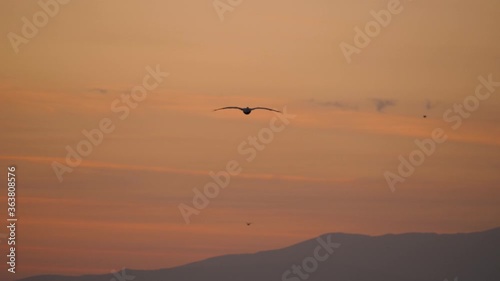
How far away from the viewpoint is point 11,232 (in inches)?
6722

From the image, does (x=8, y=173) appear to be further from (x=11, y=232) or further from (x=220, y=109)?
(x=220, y=109)

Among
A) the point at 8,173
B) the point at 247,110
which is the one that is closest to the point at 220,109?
the point at 247,110

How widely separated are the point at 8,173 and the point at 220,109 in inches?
1061

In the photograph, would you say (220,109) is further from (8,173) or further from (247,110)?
(8,173)

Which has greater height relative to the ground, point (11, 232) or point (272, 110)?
point (272, 110)

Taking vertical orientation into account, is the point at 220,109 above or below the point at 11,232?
above

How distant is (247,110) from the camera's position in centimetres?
17788

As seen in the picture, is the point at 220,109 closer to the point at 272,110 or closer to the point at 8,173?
the point at 272,110

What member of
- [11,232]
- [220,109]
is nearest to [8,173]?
[11,232]

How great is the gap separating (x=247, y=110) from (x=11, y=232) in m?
32.6

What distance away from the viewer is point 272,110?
571ft

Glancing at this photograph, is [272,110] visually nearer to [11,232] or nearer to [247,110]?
[247,110]

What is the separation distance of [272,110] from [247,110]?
484 centimetres
